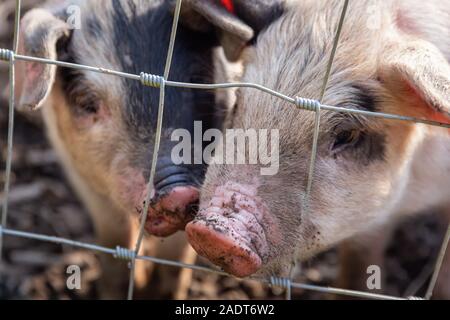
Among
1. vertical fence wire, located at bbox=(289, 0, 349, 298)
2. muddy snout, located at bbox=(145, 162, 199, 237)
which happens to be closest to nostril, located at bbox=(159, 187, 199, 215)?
muddy snout, located at bbox=(145, 162, 199, 237)

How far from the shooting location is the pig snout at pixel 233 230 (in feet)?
6.56

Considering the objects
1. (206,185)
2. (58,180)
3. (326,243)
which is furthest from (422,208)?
(58,180)

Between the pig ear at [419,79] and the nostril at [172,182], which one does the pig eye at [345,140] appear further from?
the nostril at [172,182]

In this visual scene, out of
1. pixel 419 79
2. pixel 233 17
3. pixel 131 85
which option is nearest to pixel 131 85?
pixel 131 85

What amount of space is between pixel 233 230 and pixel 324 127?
53 centimetres

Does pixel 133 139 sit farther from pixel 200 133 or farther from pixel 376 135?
pixel 376 135

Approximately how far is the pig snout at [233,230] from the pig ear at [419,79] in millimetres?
585

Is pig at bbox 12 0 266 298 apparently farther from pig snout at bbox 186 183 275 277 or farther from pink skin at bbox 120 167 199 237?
pig snout at bbox 186 183 275 277

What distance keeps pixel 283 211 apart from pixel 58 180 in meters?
2.33

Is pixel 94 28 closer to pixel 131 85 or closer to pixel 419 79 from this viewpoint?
pixel 131 85

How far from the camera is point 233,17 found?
251 cm

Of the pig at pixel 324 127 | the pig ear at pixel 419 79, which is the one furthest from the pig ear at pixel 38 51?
the pig ear at pixel 419 79

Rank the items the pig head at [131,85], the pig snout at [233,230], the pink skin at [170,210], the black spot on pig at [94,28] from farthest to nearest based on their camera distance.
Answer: the black spot on pig at [94,28], the pig head at [131,85], the pink skin at [170,210], the pig snout at [233,230]

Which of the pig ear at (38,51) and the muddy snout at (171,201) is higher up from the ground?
the pig ear at (38,51)
